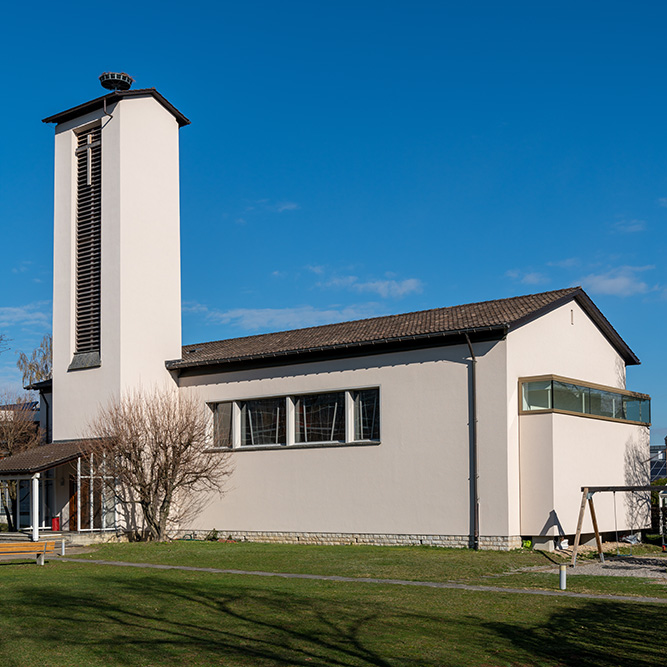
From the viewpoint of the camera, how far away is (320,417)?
2561 cm

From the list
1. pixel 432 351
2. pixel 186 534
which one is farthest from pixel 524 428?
pixel 186 534

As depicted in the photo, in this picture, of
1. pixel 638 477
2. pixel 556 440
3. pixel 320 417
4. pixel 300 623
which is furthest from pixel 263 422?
pixel 300 623

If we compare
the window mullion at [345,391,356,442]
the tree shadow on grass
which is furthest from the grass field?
the window mullion at [345,391,356,442]

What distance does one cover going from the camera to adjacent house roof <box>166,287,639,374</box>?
2270cm

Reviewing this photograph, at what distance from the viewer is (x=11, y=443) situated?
1328 inches

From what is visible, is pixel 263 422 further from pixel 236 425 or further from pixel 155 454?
pixel 155 454

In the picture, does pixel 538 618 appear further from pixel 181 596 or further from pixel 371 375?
pixel 371 375

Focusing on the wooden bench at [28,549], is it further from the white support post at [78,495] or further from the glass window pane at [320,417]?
the glass window pane at [320,417]

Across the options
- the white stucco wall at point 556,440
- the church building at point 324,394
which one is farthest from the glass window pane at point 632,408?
the white stucco wall at point 556,440

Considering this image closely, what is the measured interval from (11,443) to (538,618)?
27.2 m

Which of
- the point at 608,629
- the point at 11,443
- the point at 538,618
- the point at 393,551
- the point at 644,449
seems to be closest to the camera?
the point at 608,629

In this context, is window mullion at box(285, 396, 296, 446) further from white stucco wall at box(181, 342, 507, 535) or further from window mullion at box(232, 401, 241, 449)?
window mullion at box(232, 401, 241, 449)

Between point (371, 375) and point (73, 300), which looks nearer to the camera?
point (371, 375)

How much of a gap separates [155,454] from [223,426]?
8.64 feet
